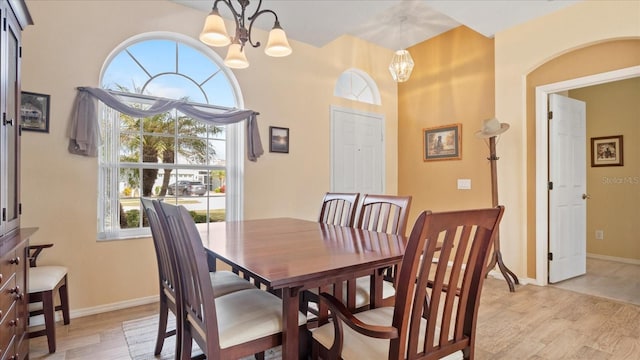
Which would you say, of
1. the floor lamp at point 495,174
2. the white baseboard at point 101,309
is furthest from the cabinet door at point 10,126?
the floor lamp at point 495,174

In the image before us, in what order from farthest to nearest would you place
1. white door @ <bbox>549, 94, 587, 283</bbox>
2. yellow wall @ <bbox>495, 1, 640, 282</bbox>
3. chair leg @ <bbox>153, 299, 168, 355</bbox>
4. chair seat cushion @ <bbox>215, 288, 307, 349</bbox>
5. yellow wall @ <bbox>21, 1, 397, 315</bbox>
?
white door @ <bbox>549, 94, 587, 283</bbox> → yellow wall @ <bbox>495, 1, 640, 282</bbox> → yellow wall @ <bbox>21, 1, 397, 315</bbox> → chair leg @ <bbox>153, 299, 168, 355</bbox> → chair seat cushion @ <bbox>215, 288, 307, 349</bbox>

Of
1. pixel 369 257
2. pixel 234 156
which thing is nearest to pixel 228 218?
pixel 234 156

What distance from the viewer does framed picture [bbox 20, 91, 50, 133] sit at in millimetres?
2492

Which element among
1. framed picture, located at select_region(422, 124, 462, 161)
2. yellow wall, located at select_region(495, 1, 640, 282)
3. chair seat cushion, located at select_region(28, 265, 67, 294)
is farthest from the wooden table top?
framed picture, located at select_region(422, 124, 462, 161)

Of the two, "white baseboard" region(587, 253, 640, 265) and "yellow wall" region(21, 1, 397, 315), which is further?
"white baseboard" region(587, 253, 640, 265)

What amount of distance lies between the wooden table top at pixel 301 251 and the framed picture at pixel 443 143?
8.77 feet

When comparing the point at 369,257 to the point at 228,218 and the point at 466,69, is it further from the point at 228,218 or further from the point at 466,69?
the point at 466,69

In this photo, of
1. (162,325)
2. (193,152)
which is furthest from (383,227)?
(193,152)

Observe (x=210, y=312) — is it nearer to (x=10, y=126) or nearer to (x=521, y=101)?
(x=10, y=126)

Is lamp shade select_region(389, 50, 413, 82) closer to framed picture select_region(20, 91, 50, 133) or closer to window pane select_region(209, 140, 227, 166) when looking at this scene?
window pane select_region(209, 140, 227, 166)

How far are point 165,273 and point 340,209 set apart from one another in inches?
53.2

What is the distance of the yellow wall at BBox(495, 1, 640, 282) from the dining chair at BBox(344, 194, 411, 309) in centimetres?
196

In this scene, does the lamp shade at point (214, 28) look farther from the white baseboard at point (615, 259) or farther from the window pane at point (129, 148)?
the white baseboard at point (615, 259)

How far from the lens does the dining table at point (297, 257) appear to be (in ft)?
4.00
